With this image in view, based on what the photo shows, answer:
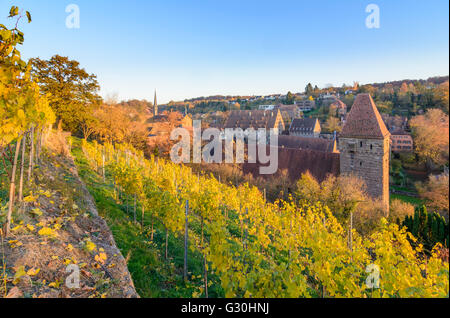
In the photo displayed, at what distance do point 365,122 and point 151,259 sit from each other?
1771 cm

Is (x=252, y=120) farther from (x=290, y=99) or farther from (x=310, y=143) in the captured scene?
(x=290, y=99)

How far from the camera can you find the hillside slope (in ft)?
9.16

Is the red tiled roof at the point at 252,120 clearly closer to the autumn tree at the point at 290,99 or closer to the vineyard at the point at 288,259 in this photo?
the autumn tree at the point at 290,99

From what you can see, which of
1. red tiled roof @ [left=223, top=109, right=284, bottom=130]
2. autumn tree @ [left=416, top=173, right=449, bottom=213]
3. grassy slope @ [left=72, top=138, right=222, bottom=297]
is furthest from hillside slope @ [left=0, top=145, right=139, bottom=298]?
red tiled roof @ [left=223, top=109, right=284, bottom=130]

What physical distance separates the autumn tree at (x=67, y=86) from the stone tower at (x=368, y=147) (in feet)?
70.9

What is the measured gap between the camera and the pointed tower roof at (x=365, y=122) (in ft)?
53.5

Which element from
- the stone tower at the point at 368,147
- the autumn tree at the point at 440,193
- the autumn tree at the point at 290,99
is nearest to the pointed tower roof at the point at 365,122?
the stone tower at the point at 368,147

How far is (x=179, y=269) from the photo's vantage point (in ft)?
18.3

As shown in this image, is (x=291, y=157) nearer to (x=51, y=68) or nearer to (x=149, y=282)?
(x=149, y=282)

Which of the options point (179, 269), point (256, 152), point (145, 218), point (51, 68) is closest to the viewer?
point (179, 269)

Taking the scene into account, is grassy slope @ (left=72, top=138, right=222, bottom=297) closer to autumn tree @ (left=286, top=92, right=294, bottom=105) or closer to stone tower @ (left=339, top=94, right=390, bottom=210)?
stone tower @ (left=339, top=94, right=390, bottom=210)
